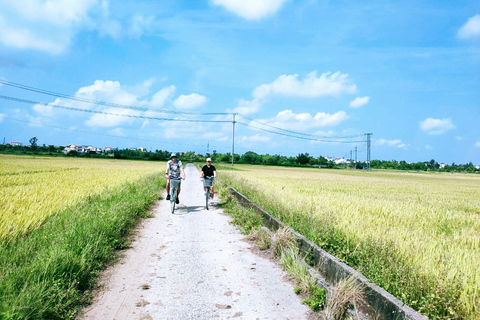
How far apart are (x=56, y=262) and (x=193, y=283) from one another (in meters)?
1.92

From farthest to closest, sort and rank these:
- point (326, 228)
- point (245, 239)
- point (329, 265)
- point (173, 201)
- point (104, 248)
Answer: point (173, 201), point (245, 239), point (326, 228), point (104, 248), point (329, 265)

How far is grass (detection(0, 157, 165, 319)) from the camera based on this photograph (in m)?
3.38

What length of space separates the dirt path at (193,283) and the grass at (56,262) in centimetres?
31

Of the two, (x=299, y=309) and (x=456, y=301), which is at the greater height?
(x=456, y=301)

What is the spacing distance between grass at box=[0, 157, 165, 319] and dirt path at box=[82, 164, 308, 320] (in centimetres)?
31

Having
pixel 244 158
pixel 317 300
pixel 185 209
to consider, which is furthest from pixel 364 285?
pixel 244 158

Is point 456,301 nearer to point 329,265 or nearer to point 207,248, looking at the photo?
point 329,265

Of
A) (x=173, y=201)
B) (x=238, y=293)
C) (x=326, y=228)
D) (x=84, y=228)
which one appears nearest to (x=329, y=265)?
(x=238, y=293)

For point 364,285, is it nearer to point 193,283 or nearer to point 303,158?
point 193,283

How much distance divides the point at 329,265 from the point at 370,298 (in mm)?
1110

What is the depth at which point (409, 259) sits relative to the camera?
14.8 feet

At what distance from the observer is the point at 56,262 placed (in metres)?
4.26

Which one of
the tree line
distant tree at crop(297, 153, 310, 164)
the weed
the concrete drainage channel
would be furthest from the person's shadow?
distant tree at crop(297, 153, 310, 164)

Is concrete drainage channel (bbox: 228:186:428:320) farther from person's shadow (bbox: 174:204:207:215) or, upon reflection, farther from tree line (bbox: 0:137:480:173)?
tree line (bbox: 0:137:480:173)
